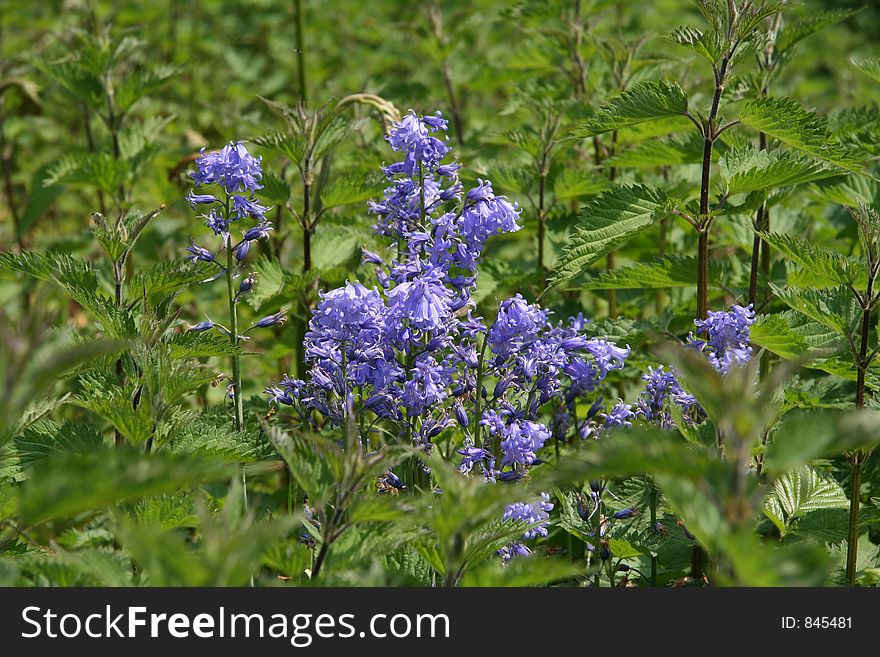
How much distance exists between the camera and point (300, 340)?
3.95 m

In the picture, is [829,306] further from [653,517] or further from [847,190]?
[847,190]

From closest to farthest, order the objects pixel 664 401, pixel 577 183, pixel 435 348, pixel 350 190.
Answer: pixel 435 348 → pixel 664 401 → pixel 350 190 → pixel 577 183

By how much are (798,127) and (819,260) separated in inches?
15.9

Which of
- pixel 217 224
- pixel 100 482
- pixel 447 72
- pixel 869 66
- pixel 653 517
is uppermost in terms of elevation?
pixel 447 72

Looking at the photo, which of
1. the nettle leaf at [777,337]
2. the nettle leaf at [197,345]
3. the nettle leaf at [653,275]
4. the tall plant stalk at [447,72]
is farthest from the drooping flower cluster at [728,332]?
the tall plant stalk at [447,72]

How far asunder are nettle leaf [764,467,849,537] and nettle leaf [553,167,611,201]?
A: 57.9 inches

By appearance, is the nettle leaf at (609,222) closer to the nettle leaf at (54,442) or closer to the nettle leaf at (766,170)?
the nettle leaf at (766,170)

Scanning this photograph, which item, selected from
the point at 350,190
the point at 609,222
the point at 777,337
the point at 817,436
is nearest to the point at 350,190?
the point at 350,190

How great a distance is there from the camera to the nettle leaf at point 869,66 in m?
3.86

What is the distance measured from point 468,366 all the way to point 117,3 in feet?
21.8

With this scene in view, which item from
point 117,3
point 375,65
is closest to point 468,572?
point 375,65

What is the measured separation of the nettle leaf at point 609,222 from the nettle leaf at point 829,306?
1.48 ft

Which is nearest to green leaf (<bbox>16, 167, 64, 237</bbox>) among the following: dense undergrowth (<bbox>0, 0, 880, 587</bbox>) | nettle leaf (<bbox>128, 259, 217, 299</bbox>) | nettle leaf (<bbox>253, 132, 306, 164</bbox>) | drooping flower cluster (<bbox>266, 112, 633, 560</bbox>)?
dense undergrowth (<bbox>0, 0, 880, 587</bbox>)

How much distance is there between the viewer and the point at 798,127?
2977mm
